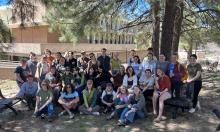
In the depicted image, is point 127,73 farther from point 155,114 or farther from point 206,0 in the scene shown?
point 206,0

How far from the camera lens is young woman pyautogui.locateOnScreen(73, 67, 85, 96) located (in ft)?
33.1

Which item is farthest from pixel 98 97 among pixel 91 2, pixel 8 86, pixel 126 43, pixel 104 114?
pixel 126 43

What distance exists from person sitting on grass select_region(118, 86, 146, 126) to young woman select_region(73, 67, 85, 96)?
5.27ft

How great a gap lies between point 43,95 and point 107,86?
166 cm

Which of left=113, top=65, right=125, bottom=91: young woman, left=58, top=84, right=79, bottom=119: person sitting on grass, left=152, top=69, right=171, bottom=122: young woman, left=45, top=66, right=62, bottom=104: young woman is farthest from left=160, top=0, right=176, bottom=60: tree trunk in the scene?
left=58, top=84, right=79, bottom=119: person sitting on grass

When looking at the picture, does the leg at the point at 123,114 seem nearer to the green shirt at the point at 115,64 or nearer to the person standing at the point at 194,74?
the person standing at the point at 194,74

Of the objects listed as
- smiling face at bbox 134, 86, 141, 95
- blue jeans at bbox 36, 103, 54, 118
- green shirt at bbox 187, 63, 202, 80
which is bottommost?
blue jeans at bbox 36, 103, 54, 118

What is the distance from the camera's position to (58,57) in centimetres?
1097

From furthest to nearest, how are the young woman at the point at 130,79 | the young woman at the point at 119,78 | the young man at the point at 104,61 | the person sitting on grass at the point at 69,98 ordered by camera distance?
1. the young man at the point at 104,61
2. the young woman at the point at 119,78
3. the young woman at the point at 130,79
4. the person sitting on grass at the point at 69,98

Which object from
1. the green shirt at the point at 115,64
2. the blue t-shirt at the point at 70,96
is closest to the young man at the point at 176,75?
the green shirt at the point at 115,64

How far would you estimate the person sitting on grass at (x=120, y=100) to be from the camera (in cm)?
907

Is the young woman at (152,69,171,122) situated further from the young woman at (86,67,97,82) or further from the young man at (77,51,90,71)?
the young man at (77,51,90,71)

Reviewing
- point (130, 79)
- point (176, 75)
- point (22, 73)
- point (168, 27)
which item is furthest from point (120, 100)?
point (168, 27)

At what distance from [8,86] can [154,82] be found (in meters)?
8.39
